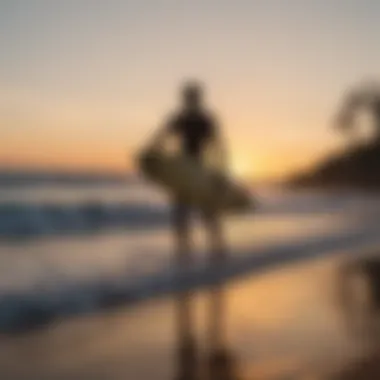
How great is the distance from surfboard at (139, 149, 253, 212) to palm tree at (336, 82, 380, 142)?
49 centimetres

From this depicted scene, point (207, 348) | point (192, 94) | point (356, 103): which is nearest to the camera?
point (207, 348)

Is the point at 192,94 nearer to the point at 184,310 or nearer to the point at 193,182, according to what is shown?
the point at 193,182

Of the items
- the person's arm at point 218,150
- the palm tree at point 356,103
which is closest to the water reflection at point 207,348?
the person's arm at point 218,150

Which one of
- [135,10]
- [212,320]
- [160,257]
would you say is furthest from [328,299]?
[135,10]

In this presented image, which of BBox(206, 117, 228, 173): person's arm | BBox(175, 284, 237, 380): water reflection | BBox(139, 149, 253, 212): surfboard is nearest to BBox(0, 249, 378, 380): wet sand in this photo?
BBox(175, 284, 237, 380): water reflection

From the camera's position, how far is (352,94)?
2934 mm

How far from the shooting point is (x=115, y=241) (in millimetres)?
3408

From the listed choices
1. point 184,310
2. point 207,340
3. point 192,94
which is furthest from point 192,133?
point 207,340

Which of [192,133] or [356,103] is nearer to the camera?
[192,133]

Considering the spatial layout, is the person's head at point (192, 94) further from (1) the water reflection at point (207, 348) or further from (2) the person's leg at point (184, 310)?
(1) the water reflection at point (207, 348)

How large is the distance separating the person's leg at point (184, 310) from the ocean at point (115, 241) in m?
0.05

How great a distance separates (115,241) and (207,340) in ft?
5.12

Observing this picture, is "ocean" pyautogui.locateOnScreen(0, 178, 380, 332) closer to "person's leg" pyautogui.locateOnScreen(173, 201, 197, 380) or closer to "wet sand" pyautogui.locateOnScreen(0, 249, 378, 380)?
"person's leg" pyautogui.locateOnScreen(173, 201, 197, 380)

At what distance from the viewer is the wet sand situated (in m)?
1.62
